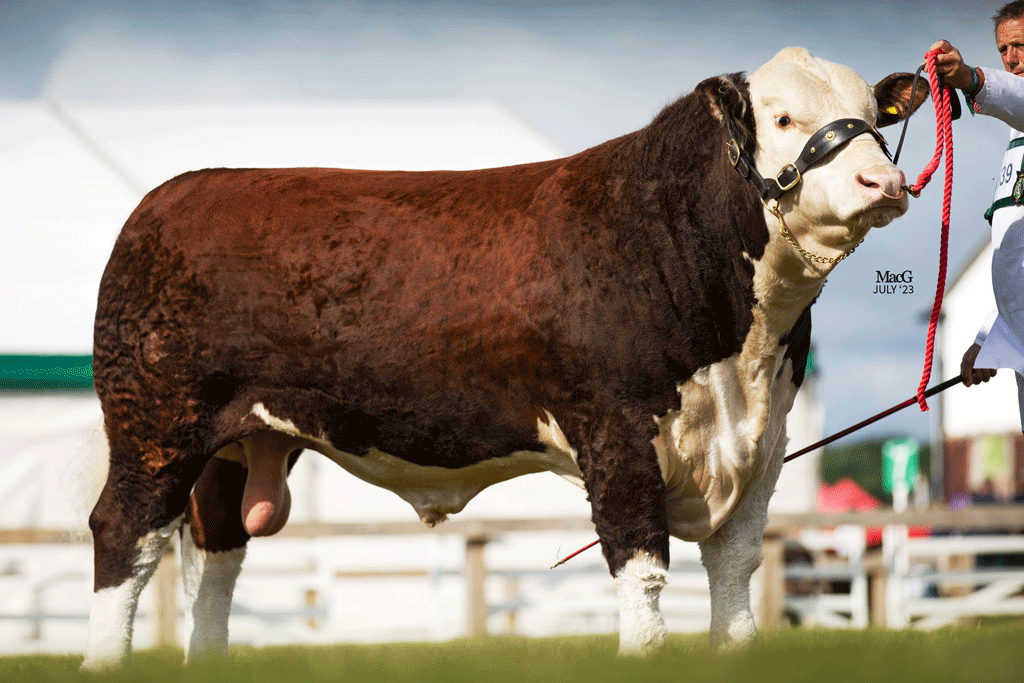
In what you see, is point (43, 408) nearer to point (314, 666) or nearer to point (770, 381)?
point (314, 666)

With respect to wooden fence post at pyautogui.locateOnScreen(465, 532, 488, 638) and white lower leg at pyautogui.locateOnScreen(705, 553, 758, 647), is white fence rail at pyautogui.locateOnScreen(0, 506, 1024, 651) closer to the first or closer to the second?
wooden fence post at pyautogui.locateOnScreen(465, 532, 488, 638)

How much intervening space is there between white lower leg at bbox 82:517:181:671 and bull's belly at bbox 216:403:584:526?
0.54m

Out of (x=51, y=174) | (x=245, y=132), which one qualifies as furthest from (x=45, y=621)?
(x=245, y=132)

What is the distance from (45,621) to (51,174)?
155 inches

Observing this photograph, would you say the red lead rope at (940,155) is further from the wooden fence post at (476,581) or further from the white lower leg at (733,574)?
the wooden fence post at (476,581)

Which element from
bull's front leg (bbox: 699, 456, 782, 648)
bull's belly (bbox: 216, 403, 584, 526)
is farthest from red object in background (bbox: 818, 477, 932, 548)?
bull's belly (bbox: 216, 403, 584, 526)

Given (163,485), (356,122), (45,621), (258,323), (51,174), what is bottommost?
(45,621)

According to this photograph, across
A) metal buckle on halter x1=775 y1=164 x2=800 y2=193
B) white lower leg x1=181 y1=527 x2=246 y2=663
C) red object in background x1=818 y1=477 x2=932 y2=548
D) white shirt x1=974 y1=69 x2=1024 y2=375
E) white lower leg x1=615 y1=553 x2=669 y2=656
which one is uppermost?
metal buckle on halter x1=775 y1=164 x2=800 y2=193

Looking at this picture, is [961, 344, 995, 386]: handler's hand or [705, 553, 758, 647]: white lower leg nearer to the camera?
[705, 553, 758, 647]: white lower leg

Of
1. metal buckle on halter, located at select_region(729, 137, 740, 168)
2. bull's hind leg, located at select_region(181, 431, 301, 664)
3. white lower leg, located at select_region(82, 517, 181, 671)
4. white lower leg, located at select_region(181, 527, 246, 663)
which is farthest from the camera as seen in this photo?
white lower leg, located at select_region(181, 527, 246, 663)

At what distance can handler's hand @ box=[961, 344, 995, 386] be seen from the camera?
3.29 m

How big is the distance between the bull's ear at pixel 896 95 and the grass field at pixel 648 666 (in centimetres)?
147

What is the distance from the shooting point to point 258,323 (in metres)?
3.28

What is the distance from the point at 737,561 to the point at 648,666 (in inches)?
28.9
